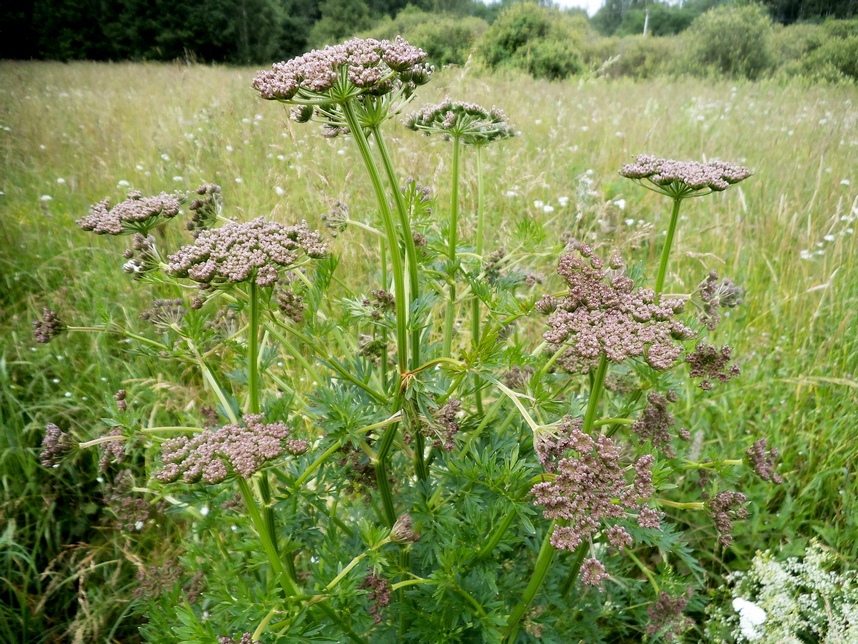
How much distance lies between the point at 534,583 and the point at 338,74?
5.04 feet

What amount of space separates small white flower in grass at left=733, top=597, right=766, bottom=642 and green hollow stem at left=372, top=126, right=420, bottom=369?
76.1 inches

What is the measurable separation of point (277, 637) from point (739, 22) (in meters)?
26.2

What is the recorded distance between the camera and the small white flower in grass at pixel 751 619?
7.46ft

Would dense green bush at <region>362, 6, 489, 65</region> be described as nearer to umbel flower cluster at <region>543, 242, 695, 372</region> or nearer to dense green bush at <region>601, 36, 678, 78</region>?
dense green bush at <region>601, 36, 678, 78</region>

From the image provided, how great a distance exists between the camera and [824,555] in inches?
92.1

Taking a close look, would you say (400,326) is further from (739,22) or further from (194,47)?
(194,47)

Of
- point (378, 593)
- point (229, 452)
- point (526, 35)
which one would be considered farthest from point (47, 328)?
point (526, 35)

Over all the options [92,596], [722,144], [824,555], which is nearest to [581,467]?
[824,555]

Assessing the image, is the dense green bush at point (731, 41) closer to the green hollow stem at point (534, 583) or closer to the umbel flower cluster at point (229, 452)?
the green hollow stem at point (534, 583)

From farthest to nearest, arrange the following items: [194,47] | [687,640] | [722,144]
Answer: [194,47] → [722,144] → [687,640]

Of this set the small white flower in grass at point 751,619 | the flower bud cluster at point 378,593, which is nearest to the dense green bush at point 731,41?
the small white flower in grass at point 751,619

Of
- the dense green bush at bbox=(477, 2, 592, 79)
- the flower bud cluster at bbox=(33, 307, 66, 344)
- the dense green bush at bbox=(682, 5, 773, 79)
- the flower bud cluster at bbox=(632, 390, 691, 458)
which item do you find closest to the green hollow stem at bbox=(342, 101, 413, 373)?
the flower bud cluster at bbox=(632, 390, 691, 458)

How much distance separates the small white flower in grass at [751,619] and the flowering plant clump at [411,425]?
0.21 metres

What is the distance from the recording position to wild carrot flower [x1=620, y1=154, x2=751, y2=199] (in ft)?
5.81
